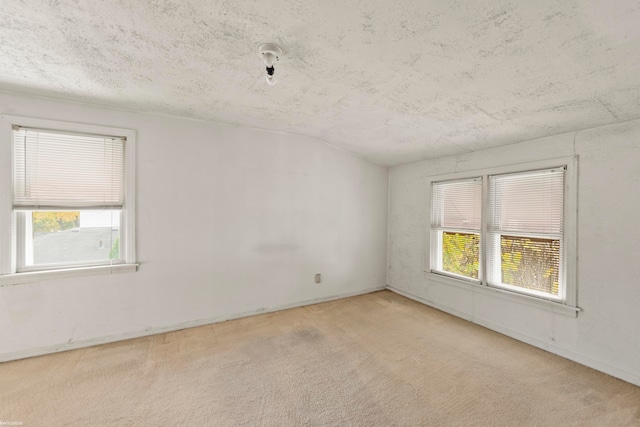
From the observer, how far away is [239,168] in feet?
10.7

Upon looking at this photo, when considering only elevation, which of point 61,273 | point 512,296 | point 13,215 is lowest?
point 512,296

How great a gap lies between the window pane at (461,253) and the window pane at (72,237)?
398 centimetres

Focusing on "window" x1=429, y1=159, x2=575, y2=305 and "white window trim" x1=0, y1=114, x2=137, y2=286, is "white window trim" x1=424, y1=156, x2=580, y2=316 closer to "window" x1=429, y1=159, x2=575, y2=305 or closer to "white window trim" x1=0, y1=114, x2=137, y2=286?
"window" x1=429, y1=159, x2=575, y2=305

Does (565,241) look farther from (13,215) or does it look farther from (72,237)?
(13,215)

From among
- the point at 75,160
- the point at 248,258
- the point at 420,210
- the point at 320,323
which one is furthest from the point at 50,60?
the point at 420,210

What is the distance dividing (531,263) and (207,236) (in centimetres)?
359

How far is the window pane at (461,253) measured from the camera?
3.29m

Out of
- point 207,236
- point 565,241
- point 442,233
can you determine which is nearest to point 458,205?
point 442,233

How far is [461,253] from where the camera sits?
3.46 metres

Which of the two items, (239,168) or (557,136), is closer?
(557,136)

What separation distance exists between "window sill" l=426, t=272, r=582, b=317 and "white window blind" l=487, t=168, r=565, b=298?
0.36 ft

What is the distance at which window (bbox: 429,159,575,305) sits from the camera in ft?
8.27

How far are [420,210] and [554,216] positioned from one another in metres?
1.58

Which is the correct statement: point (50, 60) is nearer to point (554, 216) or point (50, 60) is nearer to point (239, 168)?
point (239, 168)
